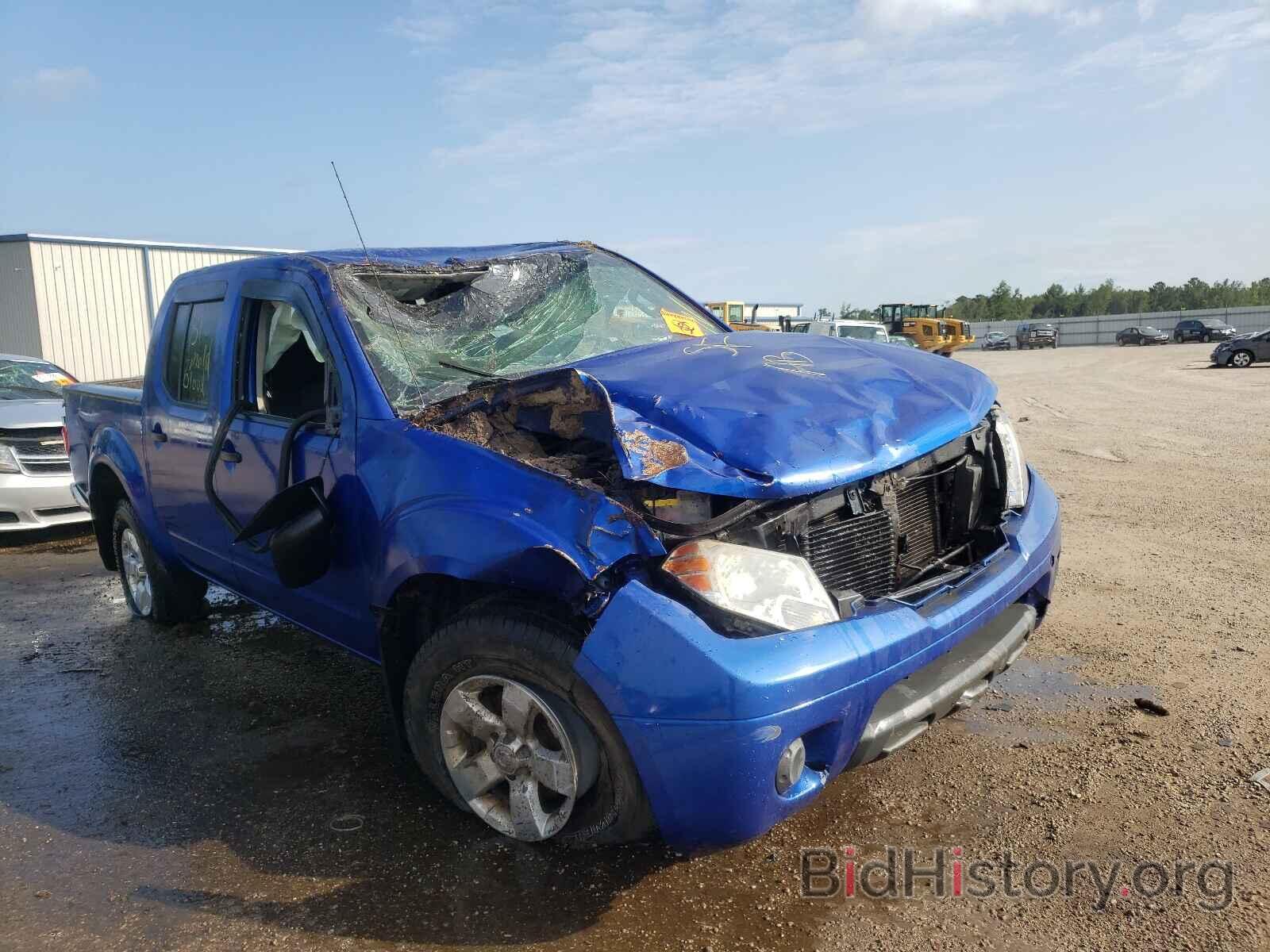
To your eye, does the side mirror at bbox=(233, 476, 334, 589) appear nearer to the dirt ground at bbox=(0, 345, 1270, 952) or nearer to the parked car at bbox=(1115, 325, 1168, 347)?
the dirt ground at bbox=(0, 345, 1270, 952)

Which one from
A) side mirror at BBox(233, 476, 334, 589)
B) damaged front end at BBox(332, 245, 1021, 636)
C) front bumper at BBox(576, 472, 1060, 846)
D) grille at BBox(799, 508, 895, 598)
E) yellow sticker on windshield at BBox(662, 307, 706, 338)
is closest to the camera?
front bumper at BBox(576, 472, 1060, 846)

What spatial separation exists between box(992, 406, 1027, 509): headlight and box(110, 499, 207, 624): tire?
416cm

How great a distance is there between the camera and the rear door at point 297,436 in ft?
10.1

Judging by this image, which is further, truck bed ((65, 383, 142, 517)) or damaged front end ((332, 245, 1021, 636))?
truck bed ((65, 383, 142, 517))

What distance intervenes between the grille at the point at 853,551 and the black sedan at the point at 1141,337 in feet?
193

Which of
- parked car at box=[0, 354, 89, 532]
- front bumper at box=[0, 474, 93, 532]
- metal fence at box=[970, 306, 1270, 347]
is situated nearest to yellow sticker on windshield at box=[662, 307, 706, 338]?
front bumper at box=[0, 474, 93, 532]

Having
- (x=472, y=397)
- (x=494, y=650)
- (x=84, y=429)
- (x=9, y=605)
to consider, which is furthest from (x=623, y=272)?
(x=9, y=605)

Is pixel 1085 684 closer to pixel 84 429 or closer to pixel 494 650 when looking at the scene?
pixel 494 650

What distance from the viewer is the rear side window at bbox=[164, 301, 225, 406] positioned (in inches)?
155

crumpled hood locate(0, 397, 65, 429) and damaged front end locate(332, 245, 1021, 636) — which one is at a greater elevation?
damaged front end locate(332, 245, 1021, 636)

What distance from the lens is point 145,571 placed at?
5.14 m

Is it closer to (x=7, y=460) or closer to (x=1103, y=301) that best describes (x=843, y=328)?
(x=7, y=460)

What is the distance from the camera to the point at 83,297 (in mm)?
19469

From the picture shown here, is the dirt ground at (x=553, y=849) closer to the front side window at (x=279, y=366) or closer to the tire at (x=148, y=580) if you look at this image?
the tire at (x=148, y=580)
